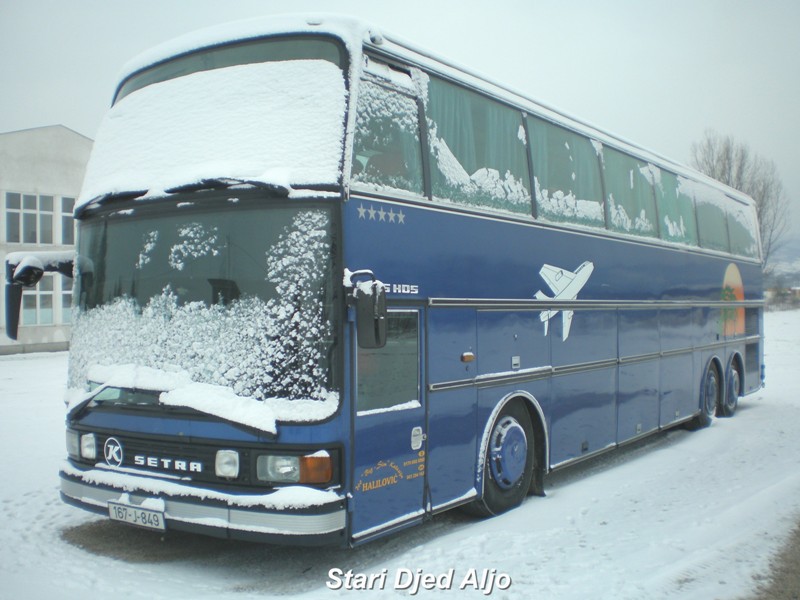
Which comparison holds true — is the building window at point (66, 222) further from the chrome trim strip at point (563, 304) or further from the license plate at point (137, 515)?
the license plate at point (137, 515)

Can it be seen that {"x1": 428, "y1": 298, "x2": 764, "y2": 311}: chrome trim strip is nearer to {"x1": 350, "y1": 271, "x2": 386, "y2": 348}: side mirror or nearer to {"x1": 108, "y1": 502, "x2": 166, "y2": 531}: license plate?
{"x1": 350, "y1": 271, "x2": 386, "y2": 348}: side mirror

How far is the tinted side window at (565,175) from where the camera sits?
8234 millimetres

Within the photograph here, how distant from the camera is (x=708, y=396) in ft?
43.4

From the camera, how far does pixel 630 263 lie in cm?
1018

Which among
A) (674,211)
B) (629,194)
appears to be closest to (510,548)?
(629,194)

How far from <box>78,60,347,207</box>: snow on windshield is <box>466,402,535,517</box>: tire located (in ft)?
10.5

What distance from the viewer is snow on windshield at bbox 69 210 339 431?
5.18 m

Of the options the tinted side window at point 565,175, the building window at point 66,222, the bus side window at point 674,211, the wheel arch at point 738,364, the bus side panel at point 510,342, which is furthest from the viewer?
the building window at point 66,222

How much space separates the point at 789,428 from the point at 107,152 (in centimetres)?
1106

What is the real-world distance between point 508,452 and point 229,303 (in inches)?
129

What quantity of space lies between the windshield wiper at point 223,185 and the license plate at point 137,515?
7.28 ft

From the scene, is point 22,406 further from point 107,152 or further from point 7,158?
point 7,158

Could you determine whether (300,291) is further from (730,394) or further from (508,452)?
(730,394)

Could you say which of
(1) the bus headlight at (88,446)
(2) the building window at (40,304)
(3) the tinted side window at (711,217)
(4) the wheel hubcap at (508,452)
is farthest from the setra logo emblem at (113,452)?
(2) the building window at (40,304)
